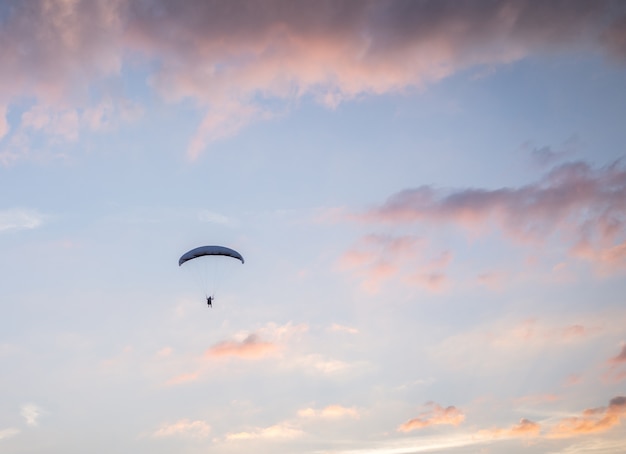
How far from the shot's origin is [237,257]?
8712 cm

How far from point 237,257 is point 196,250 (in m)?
6.65

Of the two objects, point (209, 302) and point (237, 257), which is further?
point (209, 302)

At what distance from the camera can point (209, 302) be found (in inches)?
3686

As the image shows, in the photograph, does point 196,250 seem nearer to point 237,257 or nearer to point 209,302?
point 237,257

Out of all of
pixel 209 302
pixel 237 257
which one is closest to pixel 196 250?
pixel 237 257

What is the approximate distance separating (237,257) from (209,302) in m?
12.0

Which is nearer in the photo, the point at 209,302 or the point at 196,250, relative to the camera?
the point at 196,250

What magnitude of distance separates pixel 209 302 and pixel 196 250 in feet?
41.2

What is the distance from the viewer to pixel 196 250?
8538cm
